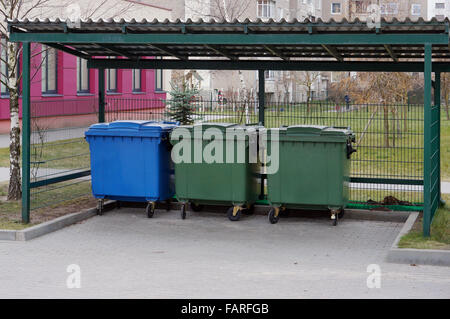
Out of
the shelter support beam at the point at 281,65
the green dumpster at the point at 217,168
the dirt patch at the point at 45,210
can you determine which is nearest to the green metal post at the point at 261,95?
the shelter support beam at the point at 281,65

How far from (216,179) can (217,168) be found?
149 millimetres

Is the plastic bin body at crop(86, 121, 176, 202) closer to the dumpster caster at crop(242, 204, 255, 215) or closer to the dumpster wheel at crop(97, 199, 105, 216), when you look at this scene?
the dumpster wheel at crop(97, 199, 105, 216)

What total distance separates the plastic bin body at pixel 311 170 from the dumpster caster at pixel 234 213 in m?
0.46

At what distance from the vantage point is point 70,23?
8719 millimetres

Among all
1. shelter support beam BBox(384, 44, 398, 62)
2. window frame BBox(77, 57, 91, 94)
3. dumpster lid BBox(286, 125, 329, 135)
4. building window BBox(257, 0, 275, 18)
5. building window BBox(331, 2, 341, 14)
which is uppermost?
building window BBox(331, 2, 341, 14)

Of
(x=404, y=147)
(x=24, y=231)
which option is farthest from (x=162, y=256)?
(x=404, y=147)

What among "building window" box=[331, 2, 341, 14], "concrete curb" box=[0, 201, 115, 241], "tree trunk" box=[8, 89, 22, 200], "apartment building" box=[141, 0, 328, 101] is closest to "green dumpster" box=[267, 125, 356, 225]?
"concrete curb" box=[0, 201, 115, 241]

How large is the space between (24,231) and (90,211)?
5.39ft

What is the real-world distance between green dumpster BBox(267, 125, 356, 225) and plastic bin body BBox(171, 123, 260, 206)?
0.35 meters

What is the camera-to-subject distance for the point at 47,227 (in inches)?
353

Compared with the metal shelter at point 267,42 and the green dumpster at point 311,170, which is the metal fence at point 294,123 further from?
the green dumpster at point 311,170

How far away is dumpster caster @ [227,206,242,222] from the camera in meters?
9.84

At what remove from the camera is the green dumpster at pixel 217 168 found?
9.72 metres

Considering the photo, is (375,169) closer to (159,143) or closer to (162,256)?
(159,143)
